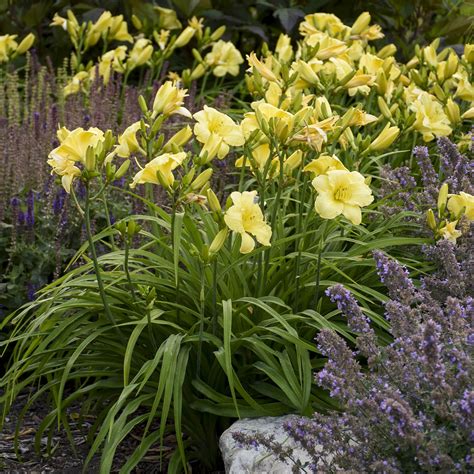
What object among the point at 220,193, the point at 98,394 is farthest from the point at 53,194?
the point at 98,394

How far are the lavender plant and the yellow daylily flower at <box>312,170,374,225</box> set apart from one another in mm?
→ 277

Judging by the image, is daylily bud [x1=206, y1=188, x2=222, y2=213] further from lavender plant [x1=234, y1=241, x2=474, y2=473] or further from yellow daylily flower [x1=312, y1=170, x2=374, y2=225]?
lavender plant [x1=234, y1=241, x2=474, y2=473]

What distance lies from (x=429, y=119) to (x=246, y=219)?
1.45 m

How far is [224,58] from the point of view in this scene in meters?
5.71

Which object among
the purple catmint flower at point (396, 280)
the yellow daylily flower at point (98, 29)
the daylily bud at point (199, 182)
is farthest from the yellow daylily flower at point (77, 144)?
the yellow daylily flower at point (98, 29)

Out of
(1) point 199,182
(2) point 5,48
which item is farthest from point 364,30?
(1) point 199,182

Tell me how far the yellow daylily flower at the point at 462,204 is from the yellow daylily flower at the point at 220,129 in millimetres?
706

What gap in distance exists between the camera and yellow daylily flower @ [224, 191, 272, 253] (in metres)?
2.65

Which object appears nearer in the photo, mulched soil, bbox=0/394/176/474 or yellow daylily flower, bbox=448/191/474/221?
yellow daylily flower, bbox=448/191/474/221

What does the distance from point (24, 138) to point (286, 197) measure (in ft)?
5.50

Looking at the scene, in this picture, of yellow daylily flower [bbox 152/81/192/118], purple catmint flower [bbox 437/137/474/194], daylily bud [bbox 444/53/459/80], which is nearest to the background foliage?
daylily bud [bbox 444/53/459/80]

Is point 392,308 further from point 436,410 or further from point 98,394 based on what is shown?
point 98,394

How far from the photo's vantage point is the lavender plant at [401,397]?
2.03 metres

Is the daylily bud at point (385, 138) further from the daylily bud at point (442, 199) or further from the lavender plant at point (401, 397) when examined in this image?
the lavender plant at point (401, 397)
